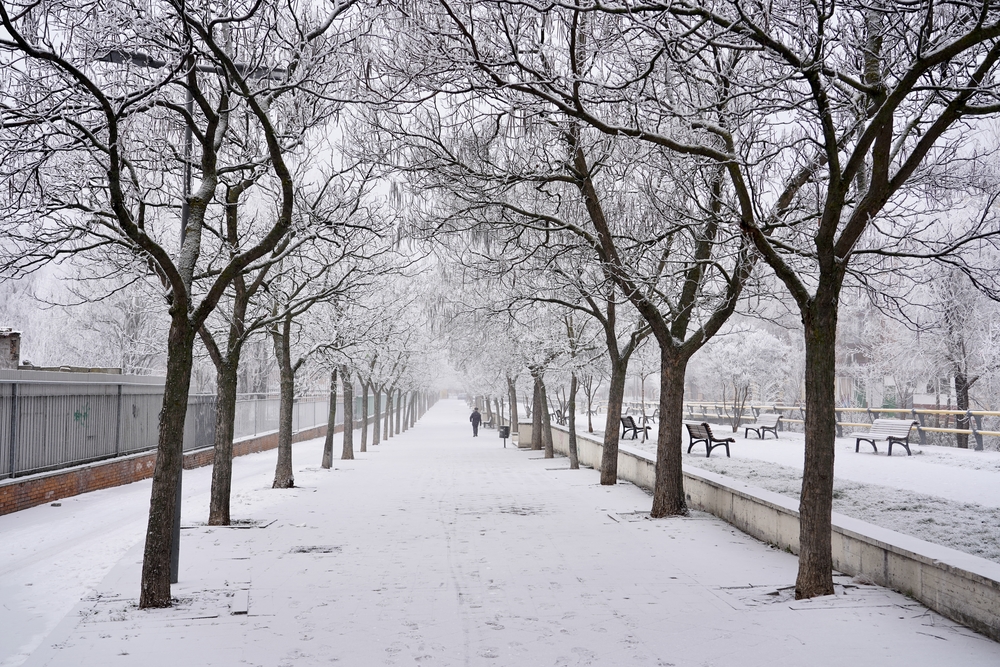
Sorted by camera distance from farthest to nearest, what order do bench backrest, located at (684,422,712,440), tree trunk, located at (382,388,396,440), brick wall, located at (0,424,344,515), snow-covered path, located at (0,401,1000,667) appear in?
tree trunk, located at (382,388,396,440) < bench backrest, located at (684,422,712,440) < brick wall, located at (0,424,344,515) < snow-covered path, located at (0,401,1000,667)

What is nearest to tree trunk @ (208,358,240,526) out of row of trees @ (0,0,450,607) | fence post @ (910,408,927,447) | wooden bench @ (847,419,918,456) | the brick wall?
row of trees @ (0,0,450,607)

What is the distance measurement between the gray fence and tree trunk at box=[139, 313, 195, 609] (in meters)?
7.80

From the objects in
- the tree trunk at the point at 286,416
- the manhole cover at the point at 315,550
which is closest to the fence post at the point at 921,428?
the tree trunk at the point at 286,416

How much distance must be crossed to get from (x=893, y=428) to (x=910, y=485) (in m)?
8.17

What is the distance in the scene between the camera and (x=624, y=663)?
518cm

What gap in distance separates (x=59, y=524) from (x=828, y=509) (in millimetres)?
10810

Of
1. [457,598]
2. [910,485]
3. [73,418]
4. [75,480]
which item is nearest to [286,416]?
[75,480]

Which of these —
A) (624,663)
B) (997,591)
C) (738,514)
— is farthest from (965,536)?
(624,663)

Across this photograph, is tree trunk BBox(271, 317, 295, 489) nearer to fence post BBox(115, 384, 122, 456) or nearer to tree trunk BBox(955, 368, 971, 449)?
fence post BBox(115, 384, 122, 456)

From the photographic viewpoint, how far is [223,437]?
36.7 feet

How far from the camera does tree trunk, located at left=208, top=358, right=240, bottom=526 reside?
440 inches

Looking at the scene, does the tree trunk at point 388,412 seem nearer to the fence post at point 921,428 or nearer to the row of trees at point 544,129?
the fence post at point 921,428

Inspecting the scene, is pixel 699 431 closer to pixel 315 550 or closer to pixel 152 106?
pixel 315 550

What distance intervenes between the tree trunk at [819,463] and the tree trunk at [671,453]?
15.3ft
